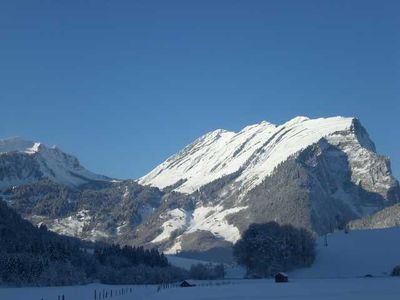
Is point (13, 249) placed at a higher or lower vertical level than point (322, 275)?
higher

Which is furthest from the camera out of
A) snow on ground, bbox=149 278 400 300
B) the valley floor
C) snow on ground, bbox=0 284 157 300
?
snow on ground, bbox=0 284 157 300

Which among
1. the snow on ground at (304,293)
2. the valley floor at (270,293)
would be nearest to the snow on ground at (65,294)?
the valley floor at (270,293)

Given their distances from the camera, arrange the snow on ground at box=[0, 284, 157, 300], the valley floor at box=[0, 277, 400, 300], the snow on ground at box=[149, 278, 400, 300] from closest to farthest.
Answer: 1. the snow on ground at box=[149, 278, 400, 300]
2. the valley floor at box=[0, 277, 400, 300]
3. the snow on ground at box=[0, 284, 157, 300]

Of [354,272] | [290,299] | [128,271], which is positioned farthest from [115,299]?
[354,272]

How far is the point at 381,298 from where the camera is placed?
6219cm

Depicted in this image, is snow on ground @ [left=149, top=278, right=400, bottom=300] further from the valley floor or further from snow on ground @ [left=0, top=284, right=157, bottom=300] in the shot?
snow on ground @ [left=0, top=284, right=157, bottom=300]

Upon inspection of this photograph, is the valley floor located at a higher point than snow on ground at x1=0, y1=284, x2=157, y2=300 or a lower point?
lower

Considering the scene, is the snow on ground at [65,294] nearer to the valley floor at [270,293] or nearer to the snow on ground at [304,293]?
the valley floor at [270,293]

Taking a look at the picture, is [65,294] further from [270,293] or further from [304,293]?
[304,293]

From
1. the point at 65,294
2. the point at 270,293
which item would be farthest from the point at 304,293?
the point at 65,294

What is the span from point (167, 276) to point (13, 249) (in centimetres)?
4734

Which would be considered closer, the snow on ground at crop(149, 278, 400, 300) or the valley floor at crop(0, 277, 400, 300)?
the snow on ground at crop(149, 278, 400, 300)

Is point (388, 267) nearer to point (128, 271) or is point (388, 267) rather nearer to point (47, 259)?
point (128, 271)

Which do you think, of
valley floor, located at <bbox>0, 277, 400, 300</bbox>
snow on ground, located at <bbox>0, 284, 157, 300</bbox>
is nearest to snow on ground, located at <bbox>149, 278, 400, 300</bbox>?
valley floor, located at <bbox>0, 277, 400, 300</bbox>
